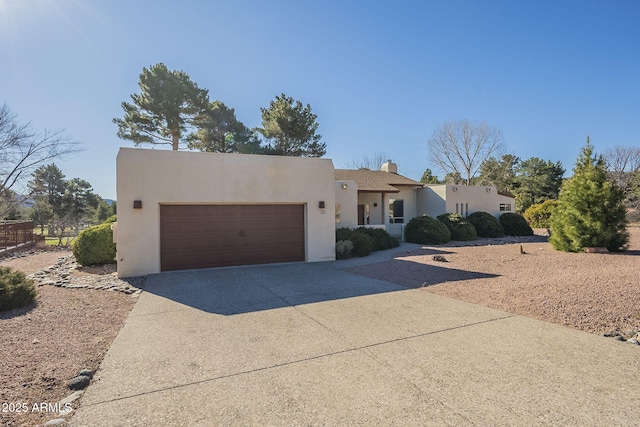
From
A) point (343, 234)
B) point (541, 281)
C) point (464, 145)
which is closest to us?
point (541, 281)

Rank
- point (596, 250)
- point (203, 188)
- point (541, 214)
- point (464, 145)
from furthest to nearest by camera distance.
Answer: point (464, 145) → point (541, 214) → point (596, 250) → point (203, 188)

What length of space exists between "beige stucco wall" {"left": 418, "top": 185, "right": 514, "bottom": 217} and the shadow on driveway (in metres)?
12.3

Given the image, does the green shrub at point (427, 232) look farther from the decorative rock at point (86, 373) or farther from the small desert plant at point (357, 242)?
the decorative rock at point (86, 373)

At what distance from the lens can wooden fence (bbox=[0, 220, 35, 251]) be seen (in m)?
16.5

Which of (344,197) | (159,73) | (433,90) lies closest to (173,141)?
(159,73)

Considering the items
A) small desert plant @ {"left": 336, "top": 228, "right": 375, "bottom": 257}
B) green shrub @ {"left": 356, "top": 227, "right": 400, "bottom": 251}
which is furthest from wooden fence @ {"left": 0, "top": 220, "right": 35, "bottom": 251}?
green shrub @ {"left": 356, "top": 227, "right": 400, "bottom": 251}

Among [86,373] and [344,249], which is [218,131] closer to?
[344,249]

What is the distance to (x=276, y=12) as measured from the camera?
10477 millimetres

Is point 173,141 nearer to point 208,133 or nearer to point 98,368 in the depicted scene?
point 208,133

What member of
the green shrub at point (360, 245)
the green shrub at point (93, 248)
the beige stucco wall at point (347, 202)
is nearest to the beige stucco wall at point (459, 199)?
the beige stucco wall at point (347, 202)

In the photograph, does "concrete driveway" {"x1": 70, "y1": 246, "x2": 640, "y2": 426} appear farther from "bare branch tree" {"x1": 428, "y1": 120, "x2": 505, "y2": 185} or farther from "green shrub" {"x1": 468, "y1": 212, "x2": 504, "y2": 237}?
"bare branch tree" {"x1": 428, "y1": 120, "x2": 505, "y2": 185}

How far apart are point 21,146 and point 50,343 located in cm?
1655

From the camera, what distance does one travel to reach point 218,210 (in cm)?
1088

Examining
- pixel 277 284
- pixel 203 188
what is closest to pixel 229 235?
pixel 203 188
